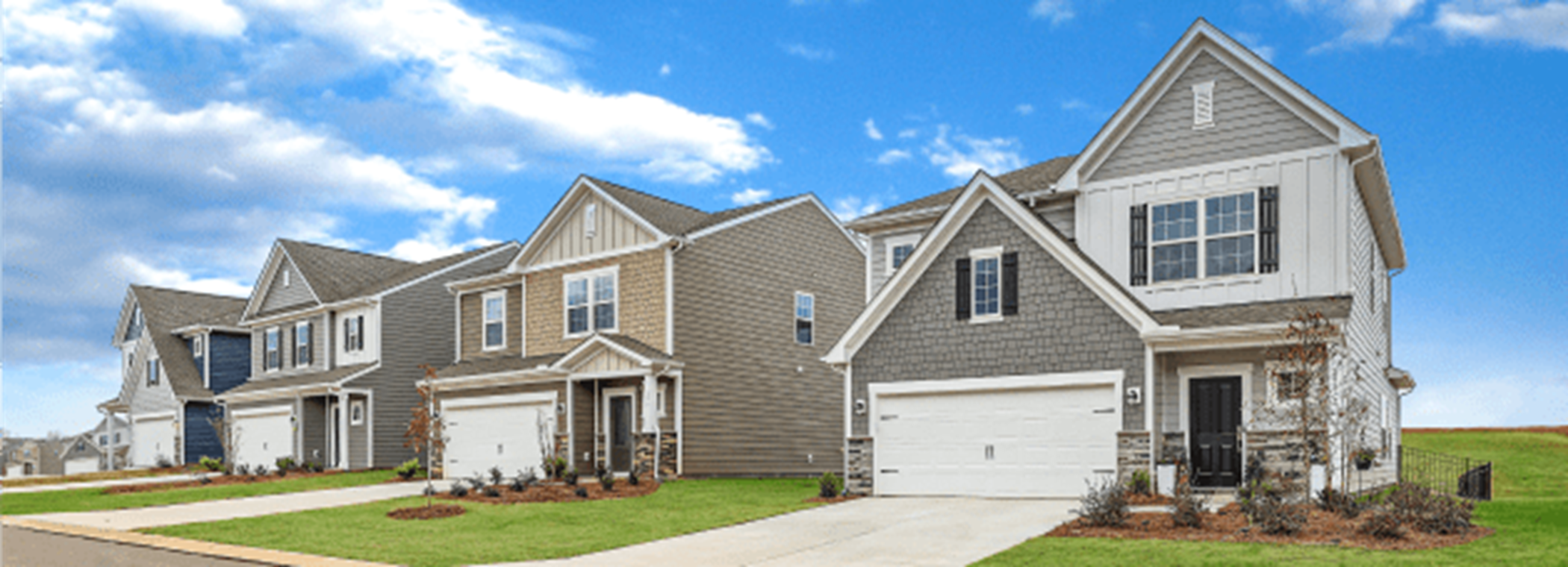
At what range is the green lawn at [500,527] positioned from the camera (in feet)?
50.2

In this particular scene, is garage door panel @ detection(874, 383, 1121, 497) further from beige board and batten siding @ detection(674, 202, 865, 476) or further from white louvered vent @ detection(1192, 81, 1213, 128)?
beige board and batten siding @ detection(674, 202, 865, 476)

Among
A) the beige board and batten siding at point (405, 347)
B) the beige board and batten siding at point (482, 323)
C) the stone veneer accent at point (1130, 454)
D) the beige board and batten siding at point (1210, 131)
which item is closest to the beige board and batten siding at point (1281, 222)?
the beige board and batten siding at point (1210, 131)

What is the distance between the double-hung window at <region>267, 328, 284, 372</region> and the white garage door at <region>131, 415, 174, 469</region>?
6.92 meters

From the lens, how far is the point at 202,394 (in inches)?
1732

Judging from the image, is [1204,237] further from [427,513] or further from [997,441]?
Result: [427,513]

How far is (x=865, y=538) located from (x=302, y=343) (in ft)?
95.1

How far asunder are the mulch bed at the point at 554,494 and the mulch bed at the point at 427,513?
1.31 m

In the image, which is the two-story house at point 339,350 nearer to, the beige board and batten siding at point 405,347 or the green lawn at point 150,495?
the beige board and batten siding at point 405,347

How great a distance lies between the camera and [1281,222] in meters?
19.3

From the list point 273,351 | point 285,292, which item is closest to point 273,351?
point 273,351

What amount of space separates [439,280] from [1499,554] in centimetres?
3081

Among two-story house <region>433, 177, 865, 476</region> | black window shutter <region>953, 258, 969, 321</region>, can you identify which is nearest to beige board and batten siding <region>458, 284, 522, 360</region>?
two-story house <region>433, 177, 865, 476</region>

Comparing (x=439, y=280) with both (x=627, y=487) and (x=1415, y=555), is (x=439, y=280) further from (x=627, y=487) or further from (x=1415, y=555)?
(x=1415, y=555)

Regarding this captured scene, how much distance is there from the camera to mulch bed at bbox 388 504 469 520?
64.9 feet
